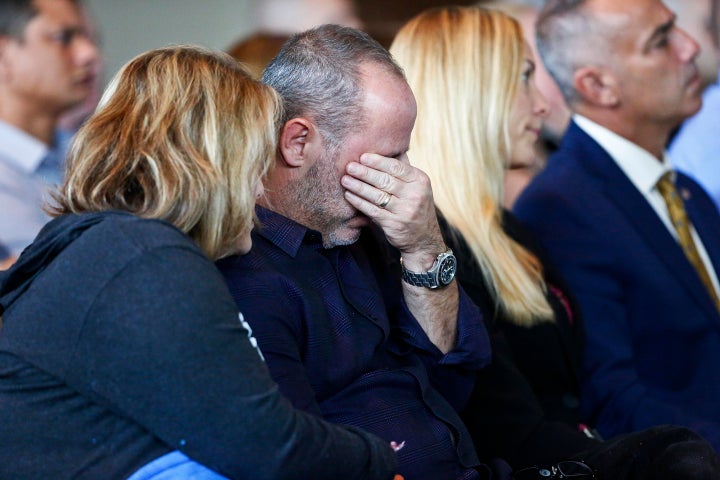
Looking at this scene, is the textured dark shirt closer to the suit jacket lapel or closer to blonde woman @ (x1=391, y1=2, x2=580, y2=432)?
blonde woman @ (x1=391, y1=2, x2=580, y2=432)

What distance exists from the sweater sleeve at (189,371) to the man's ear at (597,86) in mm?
2077

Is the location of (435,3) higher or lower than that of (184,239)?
lower

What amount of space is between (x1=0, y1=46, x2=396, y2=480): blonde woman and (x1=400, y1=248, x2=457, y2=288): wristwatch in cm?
42

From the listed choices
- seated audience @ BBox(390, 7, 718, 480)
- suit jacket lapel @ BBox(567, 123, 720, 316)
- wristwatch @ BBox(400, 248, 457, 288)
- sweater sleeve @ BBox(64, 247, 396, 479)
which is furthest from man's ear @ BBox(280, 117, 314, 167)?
suit jacket lapel @ BBox(567, 123, 720, 316)

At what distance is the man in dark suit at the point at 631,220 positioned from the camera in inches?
105

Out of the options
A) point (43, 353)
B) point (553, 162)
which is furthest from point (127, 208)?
point (553, 162)

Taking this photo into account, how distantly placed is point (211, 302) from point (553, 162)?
6.02 feet

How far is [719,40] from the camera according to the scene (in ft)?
13.8

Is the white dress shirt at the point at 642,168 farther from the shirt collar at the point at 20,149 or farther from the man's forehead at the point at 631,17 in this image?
the shirt collar at the point at 20,149

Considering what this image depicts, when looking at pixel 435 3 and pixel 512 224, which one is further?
pixel 435 3

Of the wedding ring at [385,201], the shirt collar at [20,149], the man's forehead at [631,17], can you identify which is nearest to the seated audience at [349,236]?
the wedding ring at [385,201]

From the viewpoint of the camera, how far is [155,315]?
51.4 inches

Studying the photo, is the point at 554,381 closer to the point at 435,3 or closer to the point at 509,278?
the point at 509,278

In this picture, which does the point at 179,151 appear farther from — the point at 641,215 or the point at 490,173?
the point at 641,215
